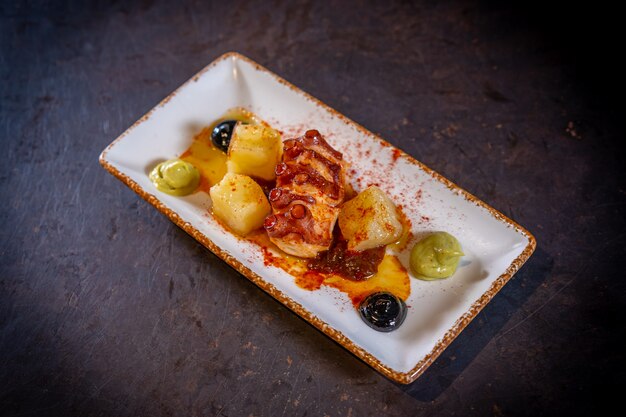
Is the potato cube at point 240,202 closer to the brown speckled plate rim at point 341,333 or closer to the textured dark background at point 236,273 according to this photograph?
the brown speckled plate rim at point 341,333

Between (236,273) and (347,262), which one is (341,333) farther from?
(236,273)

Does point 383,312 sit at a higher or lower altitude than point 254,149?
lower

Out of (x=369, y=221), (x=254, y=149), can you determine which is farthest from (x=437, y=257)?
(x=254, y=149)

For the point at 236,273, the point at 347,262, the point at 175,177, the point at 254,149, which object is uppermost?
the point at 254,149

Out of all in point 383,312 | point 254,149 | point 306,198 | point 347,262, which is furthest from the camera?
point 254,149

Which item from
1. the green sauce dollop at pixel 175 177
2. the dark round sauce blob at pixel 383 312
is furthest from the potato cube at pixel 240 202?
the dark round sauce blob at pixel 383 312

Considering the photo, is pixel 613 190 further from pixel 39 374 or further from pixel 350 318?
pixel 39 374
